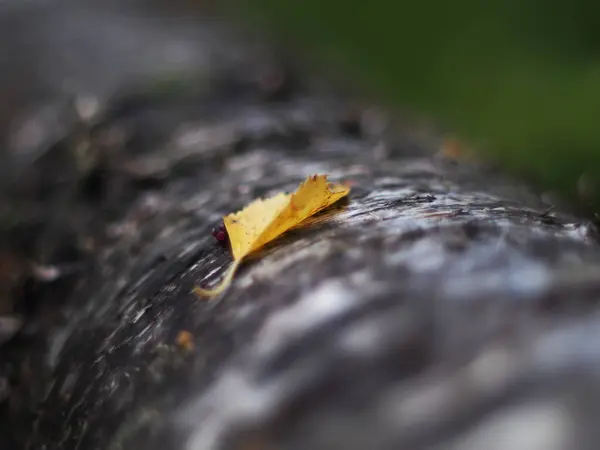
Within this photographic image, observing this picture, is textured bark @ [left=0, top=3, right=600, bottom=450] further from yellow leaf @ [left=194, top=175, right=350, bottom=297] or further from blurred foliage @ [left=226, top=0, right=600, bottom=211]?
blurred foliage @ [left=226, top=0, right=600, bottom=211]

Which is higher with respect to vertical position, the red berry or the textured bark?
the red berry

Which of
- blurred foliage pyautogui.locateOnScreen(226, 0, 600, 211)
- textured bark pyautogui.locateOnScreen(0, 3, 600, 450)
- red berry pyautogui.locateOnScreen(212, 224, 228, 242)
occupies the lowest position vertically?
textured bark pyautogui.locateOnScreen(0, 3, 600, 450)

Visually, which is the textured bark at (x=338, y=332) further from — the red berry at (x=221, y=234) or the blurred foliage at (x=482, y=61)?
the blurred foliage at (x=482, y=61)

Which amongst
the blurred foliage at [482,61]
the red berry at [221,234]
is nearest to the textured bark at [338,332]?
the red berry at [221,234]

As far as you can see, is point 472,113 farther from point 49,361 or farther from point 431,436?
point 431,436

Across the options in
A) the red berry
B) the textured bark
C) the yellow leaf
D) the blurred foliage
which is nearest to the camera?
the textured bark

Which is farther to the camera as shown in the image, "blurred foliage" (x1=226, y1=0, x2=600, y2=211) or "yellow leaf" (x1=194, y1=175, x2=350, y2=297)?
"blurred foliage" (x1=226, y1=0, x2=600, y2=211)

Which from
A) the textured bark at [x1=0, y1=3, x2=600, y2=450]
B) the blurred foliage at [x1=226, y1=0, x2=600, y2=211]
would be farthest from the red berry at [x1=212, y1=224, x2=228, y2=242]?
the blurred foliage at [x1=226, y1=0, x2=600, y2=211]
